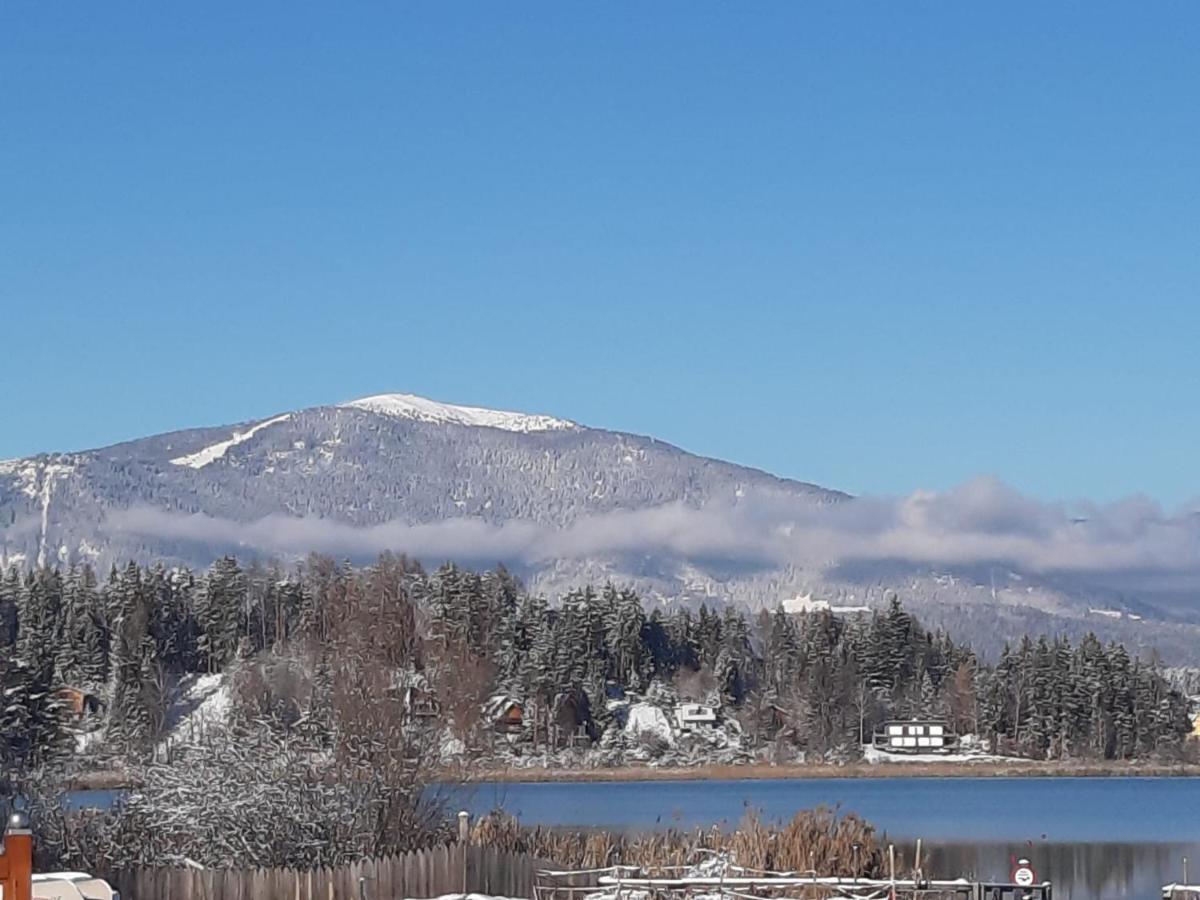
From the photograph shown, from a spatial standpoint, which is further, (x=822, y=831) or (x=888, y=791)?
(x=888, y=791)

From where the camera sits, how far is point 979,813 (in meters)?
82.2

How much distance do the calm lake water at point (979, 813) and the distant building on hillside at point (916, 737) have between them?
16.4 meters

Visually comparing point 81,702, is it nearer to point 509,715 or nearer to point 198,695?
point 198,695

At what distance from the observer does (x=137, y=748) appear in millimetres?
44031

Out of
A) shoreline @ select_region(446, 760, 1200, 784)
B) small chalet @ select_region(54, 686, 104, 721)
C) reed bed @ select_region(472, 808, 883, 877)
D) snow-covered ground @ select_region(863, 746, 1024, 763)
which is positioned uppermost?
reed bed @ select_region(472, 808, 883, 877)

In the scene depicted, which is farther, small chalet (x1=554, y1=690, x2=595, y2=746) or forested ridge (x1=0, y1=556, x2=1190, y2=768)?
small chalet (x1=554, y1=690, x2=595, y2=746)

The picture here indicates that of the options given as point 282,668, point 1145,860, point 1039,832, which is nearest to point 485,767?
point 1145,860

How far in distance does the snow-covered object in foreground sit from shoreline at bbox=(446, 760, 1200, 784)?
98.9 m

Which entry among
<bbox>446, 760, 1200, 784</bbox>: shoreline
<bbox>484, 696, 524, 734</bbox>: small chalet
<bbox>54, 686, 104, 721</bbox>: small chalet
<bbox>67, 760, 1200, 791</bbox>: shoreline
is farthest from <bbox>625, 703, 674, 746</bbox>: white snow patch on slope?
<bbox>54, 686, 104, 721</bbox>: small chalet

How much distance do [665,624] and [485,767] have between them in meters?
112

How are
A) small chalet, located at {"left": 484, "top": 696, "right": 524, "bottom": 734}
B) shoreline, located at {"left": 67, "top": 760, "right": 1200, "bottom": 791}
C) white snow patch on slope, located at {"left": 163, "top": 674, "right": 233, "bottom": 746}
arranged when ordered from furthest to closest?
small chalet, located at {"left": 484, "top": 696, "right": 524, "bottom": 734}, shoreline, located at {"left": 67, "top": 760, "right": 1200, "bottom": 791}, white snow patch on slope, located at {"left": 163, "top": 674, "right": 233, "bottom": 746}

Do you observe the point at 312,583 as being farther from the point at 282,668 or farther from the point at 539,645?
the point at 282,668

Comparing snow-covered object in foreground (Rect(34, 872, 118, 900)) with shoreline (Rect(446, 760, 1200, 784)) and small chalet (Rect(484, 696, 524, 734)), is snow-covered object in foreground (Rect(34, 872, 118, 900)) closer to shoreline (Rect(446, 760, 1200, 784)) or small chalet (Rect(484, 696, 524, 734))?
shoreline (Rect(446, 760, 1200, 784))

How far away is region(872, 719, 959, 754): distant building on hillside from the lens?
147500 millimetres
